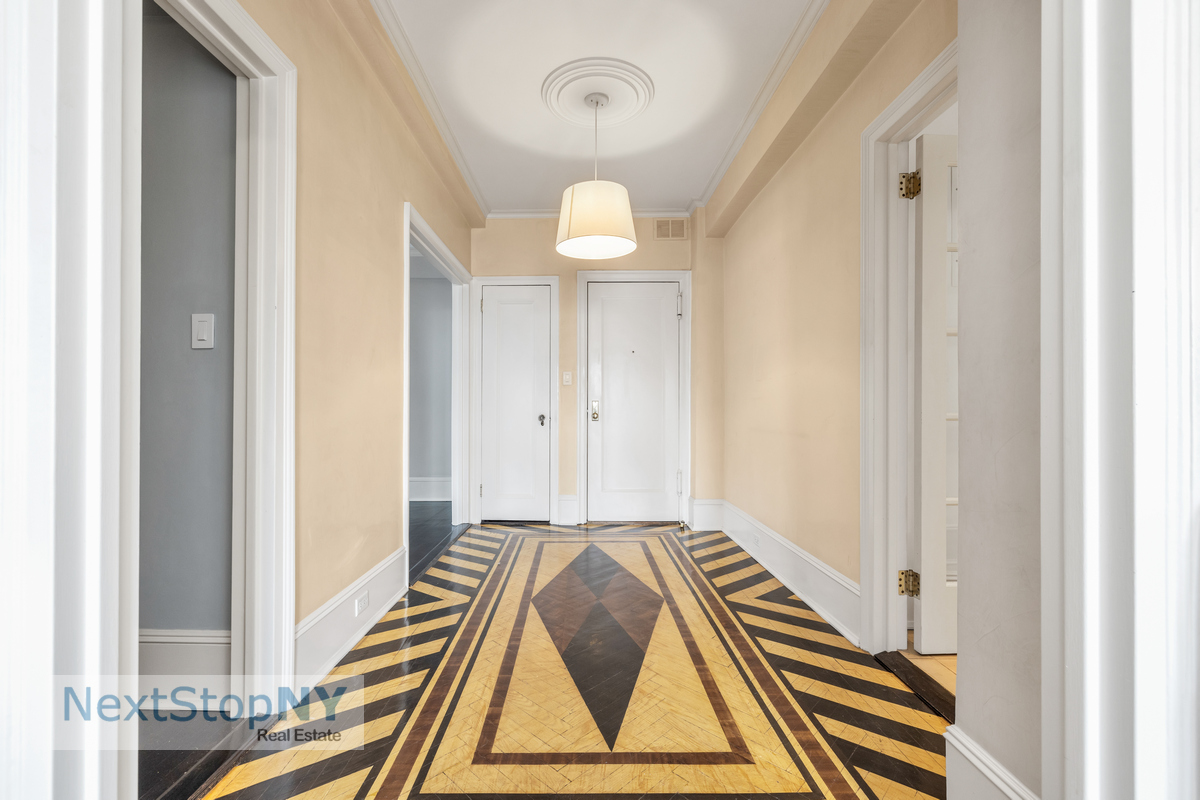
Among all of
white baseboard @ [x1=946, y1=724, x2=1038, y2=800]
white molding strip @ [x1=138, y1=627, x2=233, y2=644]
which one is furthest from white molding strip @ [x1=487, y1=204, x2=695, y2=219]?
white baseboard @ [x1=946, y1=724, x2=1038, y2=800]

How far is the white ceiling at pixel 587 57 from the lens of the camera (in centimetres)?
224

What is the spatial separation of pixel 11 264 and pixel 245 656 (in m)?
1.50

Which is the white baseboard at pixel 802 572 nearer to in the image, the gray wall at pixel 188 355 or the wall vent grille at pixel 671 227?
the wall vent grille at pixel 671 227

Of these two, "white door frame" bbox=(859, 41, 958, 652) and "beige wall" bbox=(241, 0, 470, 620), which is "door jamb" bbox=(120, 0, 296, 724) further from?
"white door frame" bbox=(859, 41, 958, 652)

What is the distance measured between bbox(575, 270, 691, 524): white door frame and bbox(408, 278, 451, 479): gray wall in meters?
2.13

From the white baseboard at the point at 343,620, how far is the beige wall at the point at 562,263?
200 cm

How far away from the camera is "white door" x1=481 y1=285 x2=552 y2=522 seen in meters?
4.59

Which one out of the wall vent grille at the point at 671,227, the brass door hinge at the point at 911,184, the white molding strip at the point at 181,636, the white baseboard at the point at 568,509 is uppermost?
the wall vent grille at the point at 671,227

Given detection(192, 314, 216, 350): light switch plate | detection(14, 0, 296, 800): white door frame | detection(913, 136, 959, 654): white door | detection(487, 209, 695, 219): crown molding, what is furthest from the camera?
detection(487, 209, 695, 219): crown molding

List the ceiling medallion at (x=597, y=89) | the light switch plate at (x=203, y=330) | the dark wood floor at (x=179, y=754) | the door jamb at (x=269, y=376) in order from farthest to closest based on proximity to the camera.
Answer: the ceiling medallion at (x=597, y=89), the light switch plate at (x=203, y=330), the door jamb at (x=269, y=376), the dark wood floor at (x=179, y=754)

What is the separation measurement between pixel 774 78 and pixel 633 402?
2.65m

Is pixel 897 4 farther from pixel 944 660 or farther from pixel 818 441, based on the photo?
pixel 944 660

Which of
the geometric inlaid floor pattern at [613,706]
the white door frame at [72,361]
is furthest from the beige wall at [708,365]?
the white door frame at [72,361]

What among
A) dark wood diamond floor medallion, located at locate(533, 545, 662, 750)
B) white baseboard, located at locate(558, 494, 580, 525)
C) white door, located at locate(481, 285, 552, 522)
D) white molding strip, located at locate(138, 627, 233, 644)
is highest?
white door, located at locate(481, 285, 552, 522)
